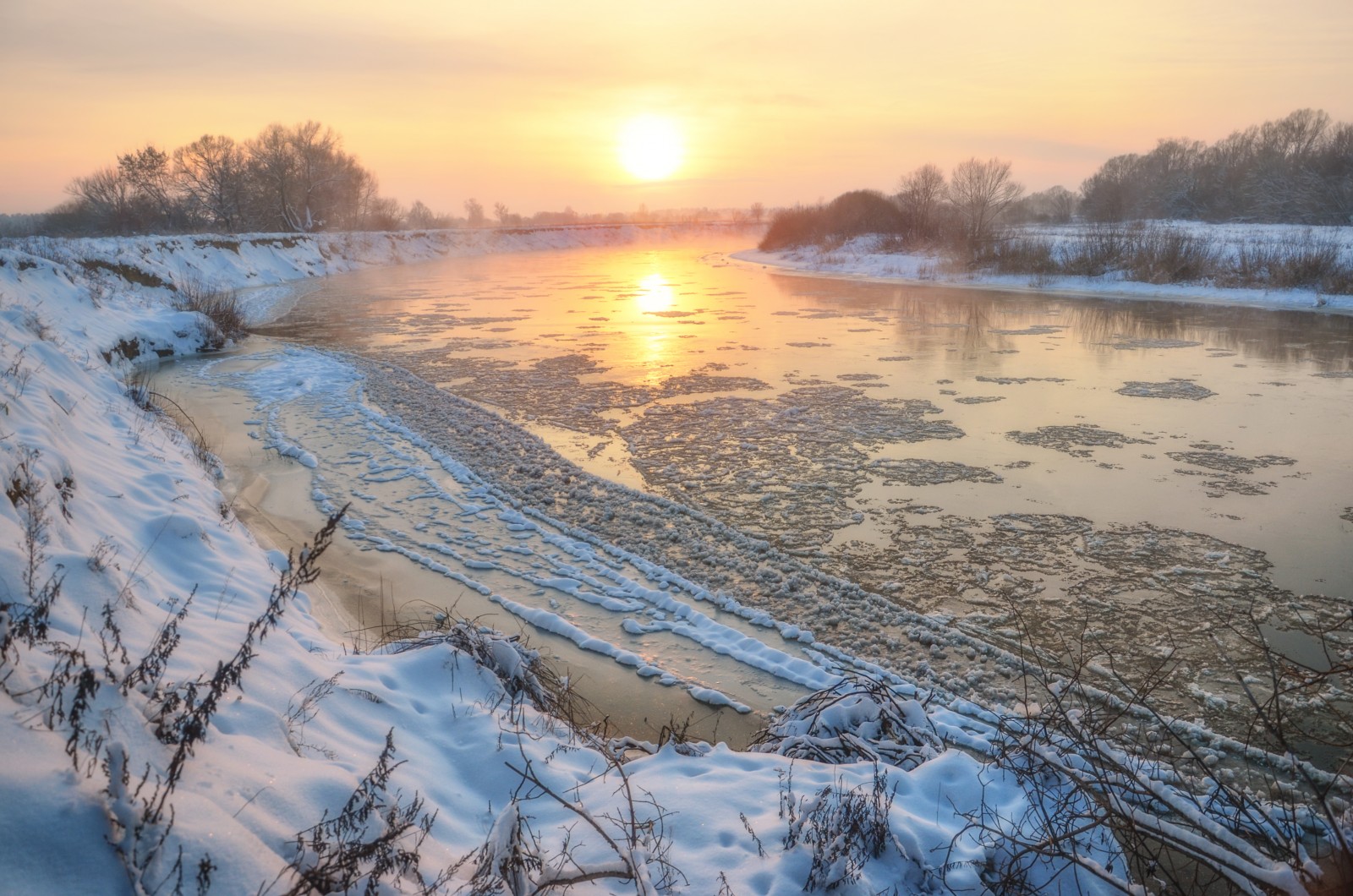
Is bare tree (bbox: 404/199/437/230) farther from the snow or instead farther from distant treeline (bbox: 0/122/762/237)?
the snow

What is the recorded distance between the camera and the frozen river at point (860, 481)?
246 inches

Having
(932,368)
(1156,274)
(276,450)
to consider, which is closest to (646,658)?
(276,450)

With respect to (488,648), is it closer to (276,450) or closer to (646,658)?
(646,658)

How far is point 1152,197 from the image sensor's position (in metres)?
60.2

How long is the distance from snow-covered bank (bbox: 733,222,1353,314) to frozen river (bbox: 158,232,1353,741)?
673 centimetres

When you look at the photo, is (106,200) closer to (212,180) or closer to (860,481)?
(212,180)

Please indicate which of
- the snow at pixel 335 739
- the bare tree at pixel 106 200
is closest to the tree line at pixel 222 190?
the bare tree at pixel 106 200

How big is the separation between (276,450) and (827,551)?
8.01 meters

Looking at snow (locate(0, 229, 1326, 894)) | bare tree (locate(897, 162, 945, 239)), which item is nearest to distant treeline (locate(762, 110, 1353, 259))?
bare tree (locate(897, 162, 945, 239))

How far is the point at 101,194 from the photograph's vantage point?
2344 inches

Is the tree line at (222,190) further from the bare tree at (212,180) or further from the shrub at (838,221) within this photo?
the shrub at (838,221)

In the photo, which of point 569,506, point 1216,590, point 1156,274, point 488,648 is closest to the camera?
point 488,648

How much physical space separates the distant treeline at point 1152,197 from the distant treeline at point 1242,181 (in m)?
0.08

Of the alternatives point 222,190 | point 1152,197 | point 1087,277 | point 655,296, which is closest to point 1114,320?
point 1087,277
